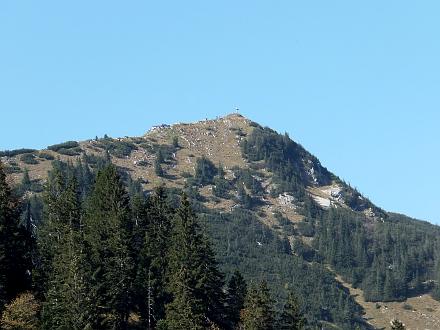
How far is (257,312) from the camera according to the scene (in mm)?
105000

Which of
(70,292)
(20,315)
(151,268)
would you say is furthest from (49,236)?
(20,315)

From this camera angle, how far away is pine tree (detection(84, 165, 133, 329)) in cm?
9712

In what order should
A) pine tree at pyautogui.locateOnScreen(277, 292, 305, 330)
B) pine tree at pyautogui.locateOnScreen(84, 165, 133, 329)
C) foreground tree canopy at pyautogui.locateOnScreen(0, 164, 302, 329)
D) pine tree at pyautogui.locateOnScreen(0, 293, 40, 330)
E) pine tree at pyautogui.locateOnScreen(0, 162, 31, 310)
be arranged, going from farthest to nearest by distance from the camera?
pine tree at pyautogui.locateOnScreen(277, 292, 305, 330), pine tree at pyautogui.locateOnScreen(84, 165, 133, 329), pine tree at pyautogui.locateOnScreen(0, 162, 31, 310), foreground tree canopy at pyautogui.locateOnScreen(0, 164, 302, 329), pine tree at pyautogui.locateOnScreen(0, 293, 40, 330)

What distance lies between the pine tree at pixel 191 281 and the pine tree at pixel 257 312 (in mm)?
4535

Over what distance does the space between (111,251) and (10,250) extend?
1287 centimetres

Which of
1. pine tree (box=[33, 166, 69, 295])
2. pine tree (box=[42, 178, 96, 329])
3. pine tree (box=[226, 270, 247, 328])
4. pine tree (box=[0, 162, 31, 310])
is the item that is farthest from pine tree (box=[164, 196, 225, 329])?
pine tree (box=[0, 162, 31, 310])

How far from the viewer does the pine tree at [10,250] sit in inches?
3733

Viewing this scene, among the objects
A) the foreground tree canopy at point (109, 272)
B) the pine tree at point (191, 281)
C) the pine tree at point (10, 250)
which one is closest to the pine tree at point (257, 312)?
the foreground tree canopy at point (109, 272)

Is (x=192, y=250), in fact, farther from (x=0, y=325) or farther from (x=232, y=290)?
(x=0, y=325)

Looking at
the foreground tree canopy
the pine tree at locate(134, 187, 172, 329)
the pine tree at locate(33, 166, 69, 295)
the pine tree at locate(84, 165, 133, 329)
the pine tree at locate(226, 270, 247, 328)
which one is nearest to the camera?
the foreground tree canopy

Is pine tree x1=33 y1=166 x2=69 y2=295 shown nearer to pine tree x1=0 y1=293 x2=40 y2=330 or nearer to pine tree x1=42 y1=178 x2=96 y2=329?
pine tree x1=42 y1=178 x2=96 y2=329

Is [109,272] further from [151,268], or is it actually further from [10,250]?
[10,250]

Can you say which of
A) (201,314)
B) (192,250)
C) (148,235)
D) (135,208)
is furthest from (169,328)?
(135,208)

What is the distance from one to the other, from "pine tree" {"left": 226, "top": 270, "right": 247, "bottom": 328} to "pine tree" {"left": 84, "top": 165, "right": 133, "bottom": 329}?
1641cm
